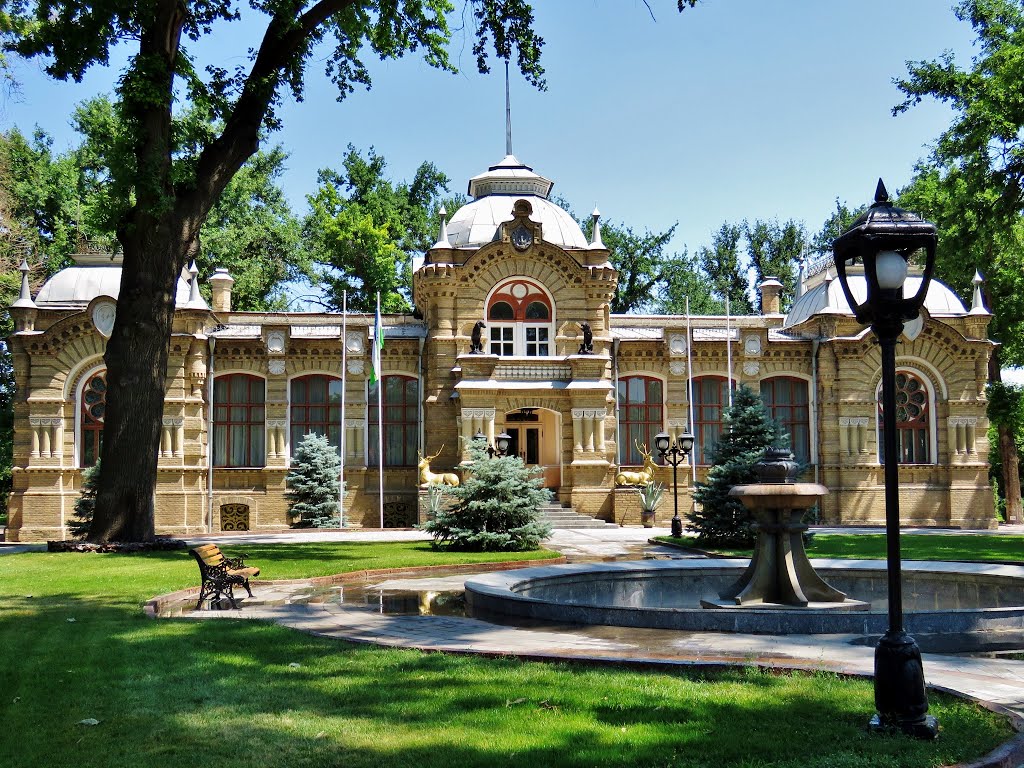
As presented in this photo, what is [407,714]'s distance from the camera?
6.18m

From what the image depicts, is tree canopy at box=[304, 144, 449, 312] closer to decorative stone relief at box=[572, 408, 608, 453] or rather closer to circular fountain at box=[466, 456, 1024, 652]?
decorative stone relief at box=[572, 408, 608, 453]

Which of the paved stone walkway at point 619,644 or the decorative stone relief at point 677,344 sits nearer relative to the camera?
the paved stone walkway at point 619,644

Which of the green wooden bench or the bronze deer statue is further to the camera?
the bronze deer statue

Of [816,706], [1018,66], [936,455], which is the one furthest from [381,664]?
[936,455]

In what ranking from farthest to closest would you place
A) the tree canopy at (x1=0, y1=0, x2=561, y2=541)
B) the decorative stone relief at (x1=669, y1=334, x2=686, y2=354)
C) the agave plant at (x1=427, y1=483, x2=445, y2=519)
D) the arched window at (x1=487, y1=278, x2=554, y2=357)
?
the decorative stone relief at (x1=669, y1=334, x2=686, y2=354)
the arched window at (x1=487, y1=278, x2=554, y2=357)
the agave plant at (x1=427, y1=483, x2=445, y2=519)
the tree canopy at (x1=0, y1=0, x2=561, y2=541)

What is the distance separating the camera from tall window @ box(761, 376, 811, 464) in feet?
115

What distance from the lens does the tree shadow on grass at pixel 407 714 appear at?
5312 millimetres

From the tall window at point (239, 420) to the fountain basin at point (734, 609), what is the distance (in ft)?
71.3

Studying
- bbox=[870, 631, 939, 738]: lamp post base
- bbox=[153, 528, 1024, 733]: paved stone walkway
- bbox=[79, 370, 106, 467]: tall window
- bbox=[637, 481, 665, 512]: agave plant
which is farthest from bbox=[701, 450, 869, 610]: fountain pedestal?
bbox=[79, 370, 106, 467]: tall window

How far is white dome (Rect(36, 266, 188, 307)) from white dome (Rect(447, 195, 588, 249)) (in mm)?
9886

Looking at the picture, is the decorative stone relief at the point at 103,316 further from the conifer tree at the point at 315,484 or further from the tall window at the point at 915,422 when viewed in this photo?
the tall window at the point at 915,422

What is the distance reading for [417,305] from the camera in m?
36.1

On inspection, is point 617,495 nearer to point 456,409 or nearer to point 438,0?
point 456,409

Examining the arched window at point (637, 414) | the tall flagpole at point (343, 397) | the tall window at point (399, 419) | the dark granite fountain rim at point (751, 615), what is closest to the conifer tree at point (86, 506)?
the tall flagpole at point (343, 397)
